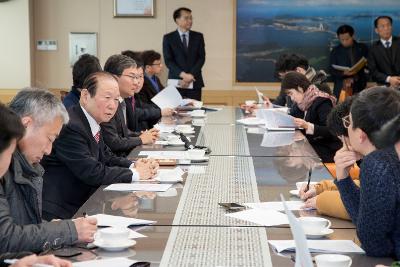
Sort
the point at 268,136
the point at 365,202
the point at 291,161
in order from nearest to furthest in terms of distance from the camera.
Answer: the point at 365,202 < the point at 291,161 < the point at 268,136

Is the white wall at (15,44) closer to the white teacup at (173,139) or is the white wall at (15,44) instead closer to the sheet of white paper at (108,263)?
the white teacup at (173,139)

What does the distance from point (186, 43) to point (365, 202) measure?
312 inches

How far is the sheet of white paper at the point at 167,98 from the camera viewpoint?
25.6ft

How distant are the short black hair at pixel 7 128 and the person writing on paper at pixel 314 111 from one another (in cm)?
410

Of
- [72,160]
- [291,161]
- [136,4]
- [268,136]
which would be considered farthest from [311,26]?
[72,160]

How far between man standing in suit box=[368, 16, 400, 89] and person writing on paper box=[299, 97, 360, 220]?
6.29 metres

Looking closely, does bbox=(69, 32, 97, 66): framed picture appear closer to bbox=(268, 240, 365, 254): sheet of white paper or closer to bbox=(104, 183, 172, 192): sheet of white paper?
bbox=(104, 183, 172, 192): sheet of white paper

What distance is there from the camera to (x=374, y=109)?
9.04ft

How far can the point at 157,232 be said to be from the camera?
9.68 feet

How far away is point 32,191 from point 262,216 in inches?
36.6

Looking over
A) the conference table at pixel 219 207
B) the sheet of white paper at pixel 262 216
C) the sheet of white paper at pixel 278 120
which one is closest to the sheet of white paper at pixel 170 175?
the conference table at pixel 219 207

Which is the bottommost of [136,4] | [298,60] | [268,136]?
[268,136]

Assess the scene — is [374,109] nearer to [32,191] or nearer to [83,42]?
[32,191]

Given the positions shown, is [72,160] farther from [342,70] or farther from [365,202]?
[342,70]
